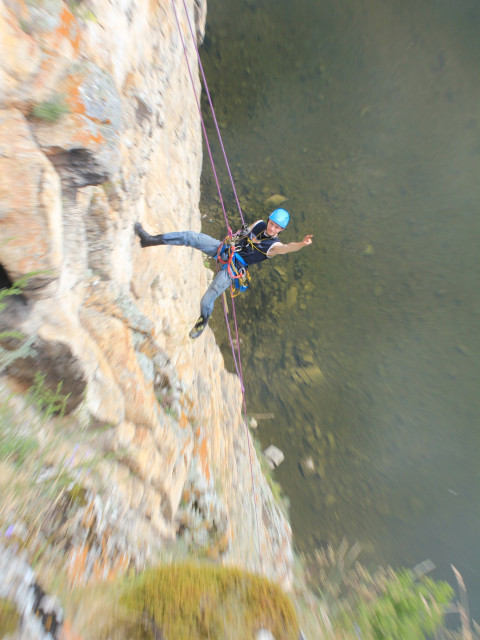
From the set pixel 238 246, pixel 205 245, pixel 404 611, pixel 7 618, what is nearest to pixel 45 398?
pixel 7 618

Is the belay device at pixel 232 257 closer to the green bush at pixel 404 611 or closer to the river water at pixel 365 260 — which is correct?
the river water at pixel 365 260

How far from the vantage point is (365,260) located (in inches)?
223

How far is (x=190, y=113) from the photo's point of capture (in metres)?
4.41

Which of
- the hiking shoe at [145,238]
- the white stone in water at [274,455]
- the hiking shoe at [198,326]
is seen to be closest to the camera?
the hiking shoe at [145,238]

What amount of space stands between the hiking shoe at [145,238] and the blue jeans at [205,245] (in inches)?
2.9

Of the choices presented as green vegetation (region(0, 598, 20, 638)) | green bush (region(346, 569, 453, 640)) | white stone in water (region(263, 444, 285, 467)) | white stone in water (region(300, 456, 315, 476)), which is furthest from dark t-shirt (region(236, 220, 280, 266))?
green bush (region(346, 569, 453, 640))

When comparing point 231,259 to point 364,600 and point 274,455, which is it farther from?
point 364,600

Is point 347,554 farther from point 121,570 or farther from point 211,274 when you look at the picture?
point 211,274

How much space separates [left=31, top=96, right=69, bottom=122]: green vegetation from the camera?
1543mm

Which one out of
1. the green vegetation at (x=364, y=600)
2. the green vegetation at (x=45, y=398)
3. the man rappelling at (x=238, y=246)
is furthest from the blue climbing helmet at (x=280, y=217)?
the green vegetation at (x=364, y=600)

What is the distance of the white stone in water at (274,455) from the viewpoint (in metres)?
5.44

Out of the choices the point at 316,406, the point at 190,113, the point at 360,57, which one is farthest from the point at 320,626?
the point at 360,57

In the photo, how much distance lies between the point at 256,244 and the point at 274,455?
13.4 feet

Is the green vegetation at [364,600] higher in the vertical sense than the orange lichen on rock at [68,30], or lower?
lower
